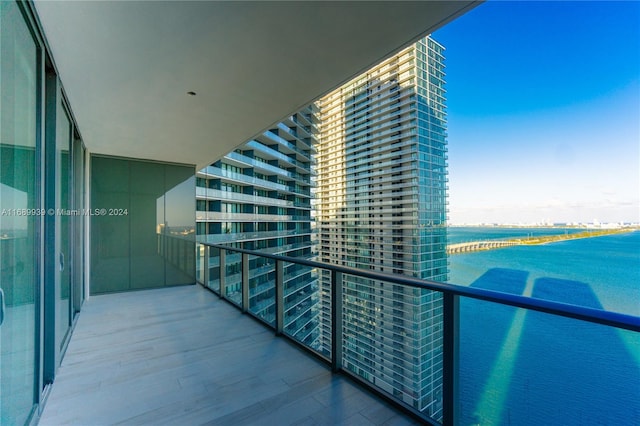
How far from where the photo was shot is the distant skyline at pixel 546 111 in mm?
8547

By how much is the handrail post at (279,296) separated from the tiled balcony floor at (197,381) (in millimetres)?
176

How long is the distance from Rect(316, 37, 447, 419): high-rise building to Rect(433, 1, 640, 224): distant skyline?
1145 mm

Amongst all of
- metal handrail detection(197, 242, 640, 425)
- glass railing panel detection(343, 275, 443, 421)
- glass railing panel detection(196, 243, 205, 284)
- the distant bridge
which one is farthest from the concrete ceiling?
the distant bridge

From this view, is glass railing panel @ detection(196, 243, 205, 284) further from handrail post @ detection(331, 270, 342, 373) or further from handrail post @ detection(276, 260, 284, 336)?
handrail post @ detection(331, 270, 342, 373)

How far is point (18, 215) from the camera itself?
1714 millimetres

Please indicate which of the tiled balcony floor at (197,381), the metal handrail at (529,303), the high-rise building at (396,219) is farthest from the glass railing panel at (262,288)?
the metal handrail at (529,303)

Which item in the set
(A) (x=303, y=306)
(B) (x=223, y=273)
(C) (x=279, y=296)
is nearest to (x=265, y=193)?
(B) (x=223, y=273)

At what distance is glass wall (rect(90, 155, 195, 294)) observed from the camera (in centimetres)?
561

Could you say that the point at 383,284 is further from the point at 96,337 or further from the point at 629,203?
the point at 629,203

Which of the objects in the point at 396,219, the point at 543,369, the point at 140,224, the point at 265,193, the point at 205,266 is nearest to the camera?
the point at 543,369

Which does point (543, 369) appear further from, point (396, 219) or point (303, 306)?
point (396, 219)

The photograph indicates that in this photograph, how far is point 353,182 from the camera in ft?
42.7

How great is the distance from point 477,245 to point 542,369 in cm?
459

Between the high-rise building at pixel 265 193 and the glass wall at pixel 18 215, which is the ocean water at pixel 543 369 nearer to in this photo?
the glass wall at pixel 18 215
